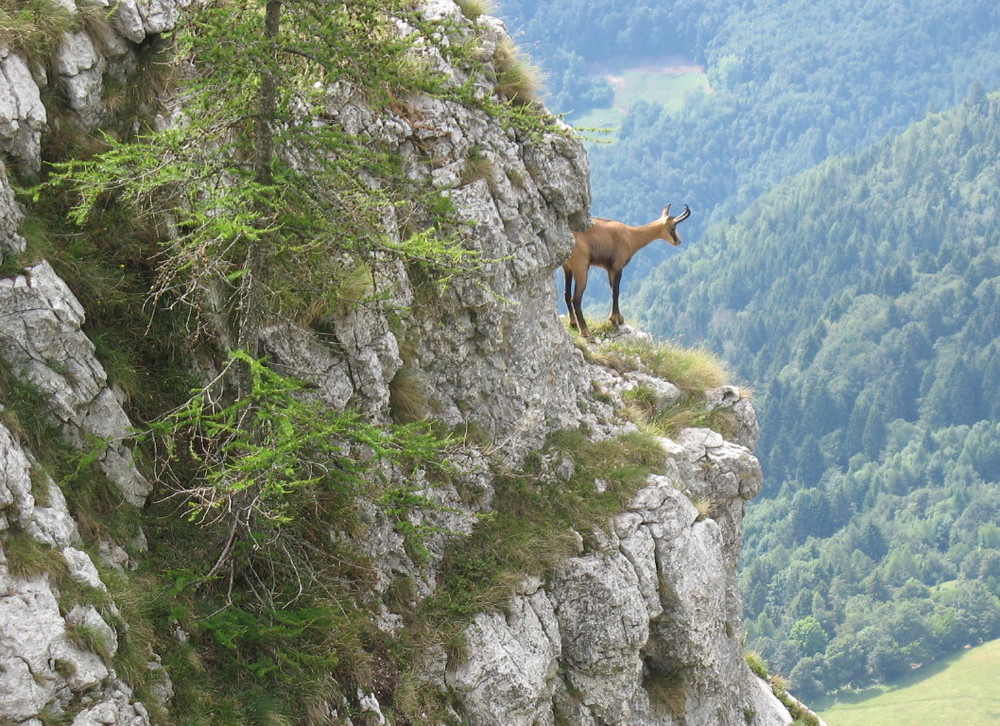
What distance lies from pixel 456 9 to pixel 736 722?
34.6 feet

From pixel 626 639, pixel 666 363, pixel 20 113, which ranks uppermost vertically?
pixel 666 363

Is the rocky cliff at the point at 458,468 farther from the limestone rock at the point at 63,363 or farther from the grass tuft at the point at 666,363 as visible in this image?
the grass tuft at the point at 666,363

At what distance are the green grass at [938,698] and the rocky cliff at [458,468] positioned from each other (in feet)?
359

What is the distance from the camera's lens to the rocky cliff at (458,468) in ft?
28.7

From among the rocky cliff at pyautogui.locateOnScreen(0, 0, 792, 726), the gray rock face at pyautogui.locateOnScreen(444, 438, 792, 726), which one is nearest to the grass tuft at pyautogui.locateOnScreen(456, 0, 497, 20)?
the rocky cliff at pyautogui.locateOnScreen(0, 0, 792, 726)

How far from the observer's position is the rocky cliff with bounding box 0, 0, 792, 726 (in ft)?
28.7

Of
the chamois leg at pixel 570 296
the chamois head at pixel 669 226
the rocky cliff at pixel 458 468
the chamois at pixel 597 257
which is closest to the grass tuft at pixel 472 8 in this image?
the rocky cliff at pixel 458 468

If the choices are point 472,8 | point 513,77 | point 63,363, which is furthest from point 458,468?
point 472,8

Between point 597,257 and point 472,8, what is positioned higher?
point 472,8

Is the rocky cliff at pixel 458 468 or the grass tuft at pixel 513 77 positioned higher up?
the grass tuft at pixel 513 77

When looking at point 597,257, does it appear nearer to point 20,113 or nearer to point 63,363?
point 20,113

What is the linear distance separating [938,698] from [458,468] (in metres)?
128

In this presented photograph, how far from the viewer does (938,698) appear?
126 meters

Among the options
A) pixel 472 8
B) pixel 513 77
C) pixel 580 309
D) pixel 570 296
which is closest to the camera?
pixel 513 77
